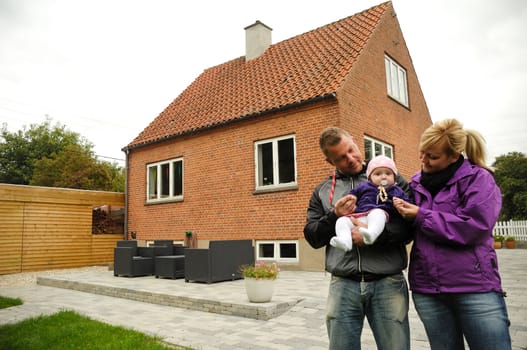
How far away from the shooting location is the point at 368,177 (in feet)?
8.14

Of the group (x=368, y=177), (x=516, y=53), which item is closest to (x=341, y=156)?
(x=368, y=177)

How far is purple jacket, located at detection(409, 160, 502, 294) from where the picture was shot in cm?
204

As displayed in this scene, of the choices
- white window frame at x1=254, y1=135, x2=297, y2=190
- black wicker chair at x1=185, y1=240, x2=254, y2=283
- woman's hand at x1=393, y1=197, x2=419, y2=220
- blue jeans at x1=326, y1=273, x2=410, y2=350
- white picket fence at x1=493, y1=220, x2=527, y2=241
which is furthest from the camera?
white picket fence at x1=493, y1=220, x2=527, y2=241

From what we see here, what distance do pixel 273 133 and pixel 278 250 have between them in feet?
10.8

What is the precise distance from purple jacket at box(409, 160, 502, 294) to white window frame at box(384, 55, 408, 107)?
11.3 m

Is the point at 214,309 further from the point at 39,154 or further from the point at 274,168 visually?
the point at 39,154

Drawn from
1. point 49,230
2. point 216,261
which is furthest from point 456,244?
point 49,230

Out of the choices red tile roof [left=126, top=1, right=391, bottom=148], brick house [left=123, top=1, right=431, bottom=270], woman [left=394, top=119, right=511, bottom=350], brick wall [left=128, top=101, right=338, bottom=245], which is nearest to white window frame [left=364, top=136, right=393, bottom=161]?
brick house [left=123, top=1, right=431, bottom=270]

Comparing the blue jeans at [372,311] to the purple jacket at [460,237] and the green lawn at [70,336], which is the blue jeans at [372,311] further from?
the green lawn at [70,336]

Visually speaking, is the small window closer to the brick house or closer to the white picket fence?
the brick house

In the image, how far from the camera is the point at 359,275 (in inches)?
92.6

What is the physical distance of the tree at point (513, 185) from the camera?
33.7 m

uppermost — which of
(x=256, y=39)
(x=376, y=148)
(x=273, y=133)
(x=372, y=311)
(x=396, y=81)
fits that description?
(x=256, y=39)

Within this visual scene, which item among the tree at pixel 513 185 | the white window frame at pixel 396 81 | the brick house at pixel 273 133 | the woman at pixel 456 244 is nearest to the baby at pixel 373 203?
the woman at pixel 456 244
